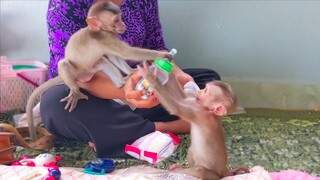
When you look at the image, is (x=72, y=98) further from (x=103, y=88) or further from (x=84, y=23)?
(x=84, y=23)

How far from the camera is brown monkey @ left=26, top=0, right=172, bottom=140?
4.96 feet

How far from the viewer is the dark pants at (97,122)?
186 centimetres

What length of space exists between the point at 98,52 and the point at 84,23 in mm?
268

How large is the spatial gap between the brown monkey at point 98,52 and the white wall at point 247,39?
2.75ft

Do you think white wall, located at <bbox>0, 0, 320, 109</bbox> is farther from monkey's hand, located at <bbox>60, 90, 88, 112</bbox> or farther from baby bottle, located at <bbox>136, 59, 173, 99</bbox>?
baby bottle, located at <bbox>136, 59, 173, 99</bbox>

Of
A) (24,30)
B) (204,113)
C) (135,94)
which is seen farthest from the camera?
(24,30)

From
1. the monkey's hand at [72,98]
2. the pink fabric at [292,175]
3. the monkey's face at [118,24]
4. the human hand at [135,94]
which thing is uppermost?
the monkey's face at [118,24]

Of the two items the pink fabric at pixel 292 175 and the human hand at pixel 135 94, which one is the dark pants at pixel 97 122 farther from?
the pink fabric at pixel 292 175

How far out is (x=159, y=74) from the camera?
4.88 ft

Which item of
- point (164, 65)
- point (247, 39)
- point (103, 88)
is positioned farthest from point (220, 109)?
point (247, 39)

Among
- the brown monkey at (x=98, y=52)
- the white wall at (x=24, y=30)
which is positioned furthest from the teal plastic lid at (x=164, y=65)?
the white wall at (x=24, y=30)

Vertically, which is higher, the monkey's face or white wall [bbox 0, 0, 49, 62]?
the monkey's face

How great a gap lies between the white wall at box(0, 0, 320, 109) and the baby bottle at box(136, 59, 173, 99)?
956mm

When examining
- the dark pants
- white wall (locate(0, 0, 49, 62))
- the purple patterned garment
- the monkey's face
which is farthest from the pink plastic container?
the monkey's face
